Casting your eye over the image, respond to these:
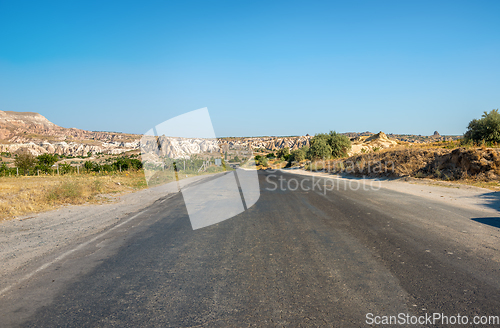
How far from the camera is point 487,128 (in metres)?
20.1

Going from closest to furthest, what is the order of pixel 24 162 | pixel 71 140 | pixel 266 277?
pixel 266 277
pixel 24 162
pixel 71 140

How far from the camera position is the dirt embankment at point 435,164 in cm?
1429

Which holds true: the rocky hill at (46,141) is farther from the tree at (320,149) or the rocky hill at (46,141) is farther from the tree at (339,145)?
the tree at (339,145)

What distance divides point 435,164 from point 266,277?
18.3 m

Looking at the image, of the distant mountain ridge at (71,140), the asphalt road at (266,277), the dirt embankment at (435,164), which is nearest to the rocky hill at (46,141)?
the distant mountain ridge at (71,140)

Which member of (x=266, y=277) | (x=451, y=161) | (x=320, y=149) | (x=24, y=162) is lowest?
(x=451, y=161)

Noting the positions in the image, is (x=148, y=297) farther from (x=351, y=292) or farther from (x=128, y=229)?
(x=128, y=229)

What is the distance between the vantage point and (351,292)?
3230mm

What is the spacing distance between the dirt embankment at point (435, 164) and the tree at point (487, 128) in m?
4.19

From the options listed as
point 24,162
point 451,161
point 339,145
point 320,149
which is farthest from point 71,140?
point 451,161

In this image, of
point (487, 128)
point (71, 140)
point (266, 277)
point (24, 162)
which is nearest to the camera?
point (266, 277)

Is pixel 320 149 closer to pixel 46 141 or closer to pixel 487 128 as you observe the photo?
pixel 487 128

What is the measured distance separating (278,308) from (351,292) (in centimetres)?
92

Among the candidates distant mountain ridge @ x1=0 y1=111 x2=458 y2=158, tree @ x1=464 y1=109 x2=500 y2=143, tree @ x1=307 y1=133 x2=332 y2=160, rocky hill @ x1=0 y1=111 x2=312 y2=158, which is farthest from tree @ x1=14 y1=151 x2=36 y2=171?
tree @ x1=464 y1=109 x2=500 y2=143
